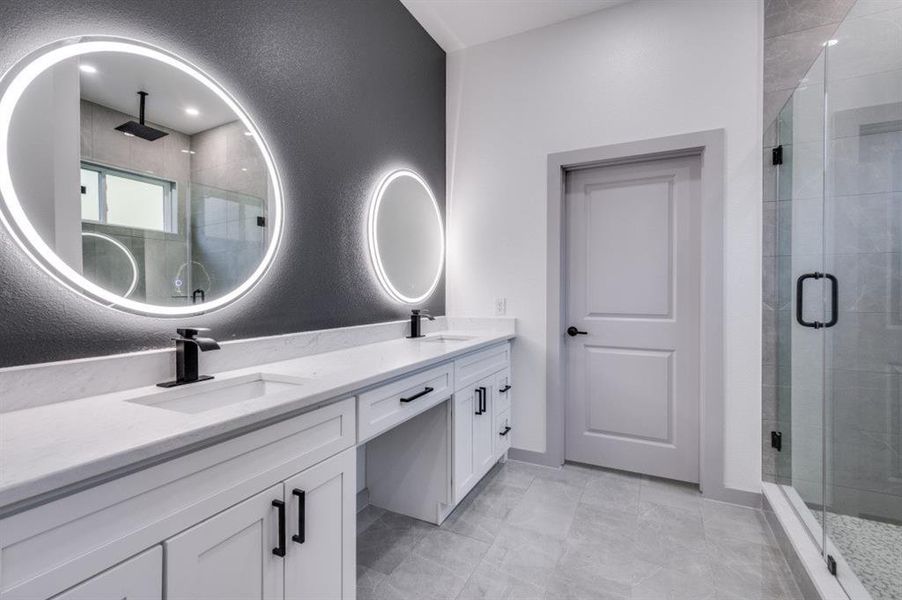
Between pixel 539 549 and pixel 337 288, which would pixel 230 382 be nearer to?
pixel 337 288

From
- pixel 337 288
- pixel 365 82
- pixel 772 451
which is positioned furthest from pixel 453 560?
pixel 365 82

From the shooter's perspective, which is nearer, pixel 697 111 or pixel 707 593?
pixel 707 593

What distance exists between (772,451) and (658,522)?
73 cm

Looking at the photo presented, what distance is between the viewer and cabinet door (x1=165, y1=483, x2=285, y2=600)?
805 mm

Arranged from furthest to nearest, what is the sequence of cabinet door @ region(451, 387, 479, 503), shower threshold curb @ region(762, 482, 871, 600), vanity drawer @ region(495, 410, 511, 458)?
vanity drawer @ region(495, 410, 511, 458)
cabinet door @ region(451, 387, 479, 503)
shower threshold curb @ region(762, 482, 871, 600)

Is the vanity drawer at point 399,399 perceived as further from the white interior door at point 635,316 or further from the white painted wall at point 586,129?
the white interior door at point 635,316

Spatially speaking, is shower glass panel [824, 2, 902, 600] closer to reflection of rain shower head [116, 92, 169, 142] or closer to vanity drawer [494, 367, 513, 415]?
vanity drawer [494, 367, 513, 415]

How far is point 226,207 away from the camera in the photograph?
1.54m

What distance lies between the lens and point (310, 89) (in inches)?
72.7

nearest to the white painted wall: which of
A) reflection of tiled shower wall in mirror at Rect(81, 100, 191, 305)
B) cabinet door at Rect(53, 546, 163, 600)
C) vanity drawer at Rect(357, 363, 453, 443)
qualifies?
vanity drawer at Rect(357, 363, 453, 443)

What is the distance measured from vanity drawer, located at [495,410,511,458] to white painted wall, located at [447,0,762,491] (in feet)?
0.54

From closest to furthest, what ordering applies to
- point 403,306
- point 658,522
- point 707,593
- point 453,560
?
point 707,593, point 453,560, point 658,522, point 403,306

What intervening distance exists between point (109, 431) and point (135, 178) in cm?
85

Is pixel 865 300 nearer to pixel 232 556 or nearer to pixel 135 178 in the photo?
pixel 232 556
